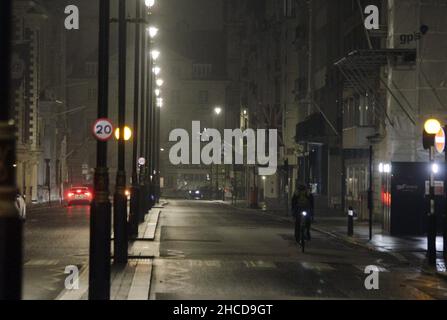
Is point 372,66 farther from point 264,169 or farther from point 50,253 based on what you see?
point 264,169

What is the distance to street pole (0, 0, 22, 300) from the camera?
6.18 m

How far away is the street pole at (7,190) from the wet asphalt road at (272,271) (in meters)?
8.18

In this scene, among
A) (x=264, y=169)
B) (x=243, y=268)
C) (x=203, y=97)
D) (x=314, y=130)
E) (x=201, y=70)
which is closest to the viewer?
(x=243, y=268)

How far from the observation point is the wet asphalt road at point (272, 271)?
51.0 ft

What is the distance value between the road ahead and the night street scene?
0.22 ft

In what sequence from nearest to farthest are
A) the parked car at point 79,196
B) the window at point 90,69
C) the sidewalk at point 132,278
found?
the sidewalk at point 132,278 → the parked car at point 79,196 → the window at point 90,69

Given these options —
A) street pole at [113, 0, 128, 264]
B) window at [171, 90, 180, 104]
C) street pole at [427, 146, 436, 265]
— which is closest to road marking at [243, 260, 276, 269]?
street pole at [113, 0, 128, 264]

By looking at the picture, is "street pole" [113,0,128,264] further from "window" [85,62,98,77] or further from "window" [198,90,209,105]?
"window" [198,90,209,105]

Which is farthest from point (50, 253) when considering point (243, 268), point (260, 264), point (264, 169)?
point (264, 169)

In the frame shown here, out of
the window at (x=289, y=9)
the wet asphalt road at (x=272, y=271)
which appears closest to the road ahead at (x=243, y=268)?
the wet asphalt road at (x=272, y=271)

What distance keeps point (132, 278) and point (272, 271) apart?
350 cm

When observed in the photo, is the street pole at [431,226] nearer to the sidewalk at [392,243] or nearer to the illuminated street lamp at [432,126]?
the sidewalk at [392,243]

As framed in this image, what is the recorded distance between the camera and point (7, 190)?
6.31 m
